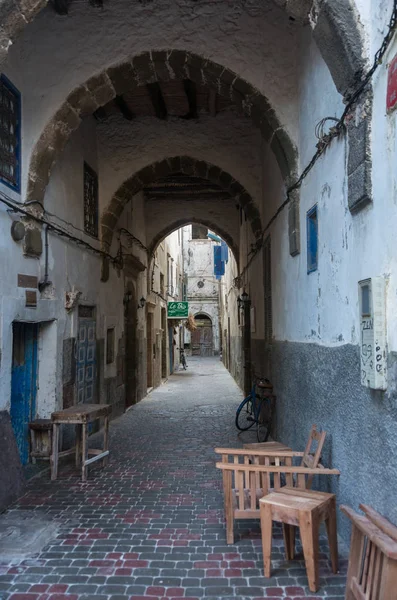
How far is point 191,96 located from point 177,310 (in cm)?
1134

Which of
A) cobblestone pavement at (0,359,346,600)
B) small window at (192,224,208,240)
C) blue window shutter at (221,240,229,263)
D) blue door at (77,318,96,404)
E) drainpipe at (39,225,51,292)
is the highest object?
small window at (192,224,208,240)

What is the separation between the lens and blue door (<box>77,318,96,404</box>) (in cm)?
685

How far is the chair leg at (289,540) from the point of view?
3102 mm

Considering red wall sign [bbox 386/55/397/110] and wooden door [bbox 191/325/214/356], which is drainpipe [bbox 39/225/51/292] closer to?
red wall sign [bbox 386/55/397/110]

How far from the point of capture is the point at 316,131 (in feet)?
13.6

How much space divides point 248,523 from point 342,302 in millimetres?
1948

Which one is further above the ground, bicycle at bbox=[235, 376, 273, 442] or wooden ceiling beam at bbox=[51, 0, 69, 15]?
wooden ceiling beam at bbox=[51, 0, 69, 15]

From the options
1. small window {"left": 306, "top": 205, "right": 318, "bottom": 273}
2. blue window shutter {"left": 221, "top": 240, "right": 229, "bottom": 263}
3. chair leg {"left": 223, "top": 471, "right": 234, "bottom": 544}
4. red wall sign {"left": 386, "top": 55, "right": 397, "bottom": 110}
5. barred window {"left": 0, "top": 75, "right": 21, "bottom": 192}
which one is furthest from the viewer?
blue window shutter {"left": 221, "top": 240, "right": 229, "bottom": 263}

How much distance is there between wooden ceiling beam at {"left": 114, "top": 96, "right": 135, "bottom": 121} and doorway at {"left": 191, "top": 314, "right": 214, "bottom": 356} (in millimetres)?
27077

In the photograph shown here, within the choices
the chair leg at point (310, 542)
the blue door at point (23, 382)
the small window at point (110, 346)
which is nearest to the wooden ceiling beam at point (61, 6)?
the blue door at point (23, 382)

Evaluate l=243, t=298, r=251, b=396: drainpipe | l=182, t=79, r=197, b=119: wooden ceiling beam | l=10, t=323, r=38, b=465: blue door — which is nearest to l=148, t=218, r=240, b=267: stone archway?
l=243, t=298, r=251, b=396: drainpipe

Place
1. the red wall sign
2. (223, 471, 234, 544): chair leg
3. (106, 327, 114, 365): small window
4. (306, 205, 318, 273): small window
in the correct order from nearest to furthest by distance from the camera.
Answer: the red wall sign, (223, 471, 234, 544): chair leg, (306, 205, 318, 273): small window, (106, 327, 114, 365): small window

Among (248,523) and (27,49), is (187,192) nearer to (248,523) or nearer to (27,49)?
(27,49)

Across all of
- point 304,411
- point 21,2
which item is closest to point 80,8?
point 21,2
